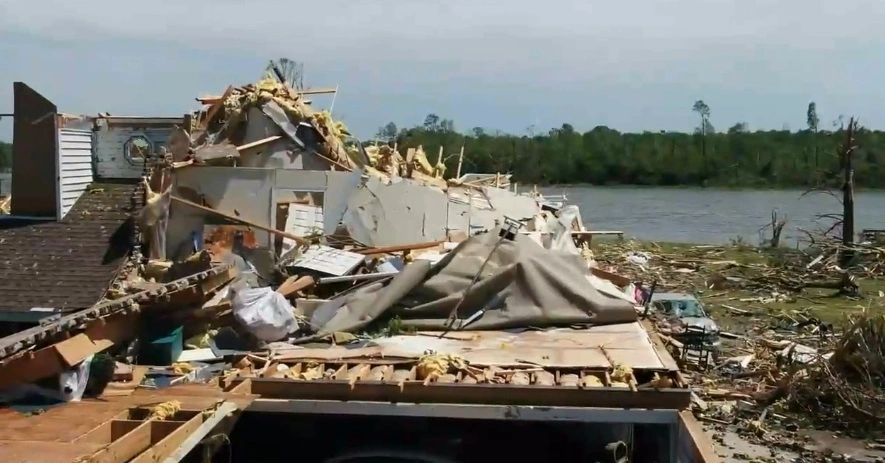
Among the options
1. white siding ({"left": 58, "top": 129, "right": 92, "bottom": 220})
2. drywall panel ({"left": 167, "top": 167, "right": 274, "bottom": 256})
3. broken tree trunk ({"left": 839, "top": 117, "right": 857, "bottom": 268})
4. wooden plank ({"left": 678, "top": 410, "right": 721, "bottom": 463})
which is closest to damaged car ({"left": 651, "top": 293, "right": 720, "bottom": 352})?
drywall panel ({"left": 167, "top": 167, "right": 274, "bottom": 256})

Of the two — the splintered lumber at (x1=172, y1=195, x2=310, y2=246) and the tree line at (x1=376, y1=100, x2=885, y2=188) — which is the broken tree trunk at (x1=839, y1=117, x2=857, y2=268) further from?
the tree line at (x1=376, y1=100, x2=885, y2=188)

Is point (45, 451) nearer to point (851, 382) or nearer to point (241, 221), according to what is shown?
point (241, 221)

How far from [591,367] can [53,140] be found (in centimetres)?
816

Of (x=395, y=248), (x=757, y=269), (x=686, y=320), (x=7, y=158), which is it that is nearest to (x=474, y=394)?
(x=395, y=248)

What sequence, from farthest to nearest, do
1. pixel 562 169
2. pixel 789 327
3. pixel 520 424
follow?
pixel 562 169
pixel 789 327
pixel 520 424

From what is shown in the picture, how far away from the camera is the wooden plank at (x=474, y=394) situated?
6801mm

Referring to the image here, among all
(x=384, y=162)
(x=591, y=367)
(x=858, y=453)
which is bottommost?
(x=858, y=453)

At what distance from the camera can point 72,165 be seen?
12.4 metres

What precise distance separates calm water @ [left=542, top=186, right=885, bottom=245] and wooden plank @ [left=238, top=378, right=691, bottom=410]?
31.1m

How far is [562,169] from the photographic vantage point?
7588cm

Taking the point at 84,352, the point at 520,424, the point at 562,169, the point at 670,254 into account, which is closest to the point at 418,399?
the point at 520,424

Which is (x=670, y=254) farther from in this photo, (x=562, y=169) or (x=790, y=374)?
(x=562, y=169)

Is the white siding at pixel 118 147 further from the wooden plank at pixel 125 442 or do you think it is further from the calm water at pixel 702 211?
the calm water at pixel 702 211

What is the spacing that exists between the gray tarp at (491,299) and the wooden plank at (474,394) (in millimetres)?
1956
